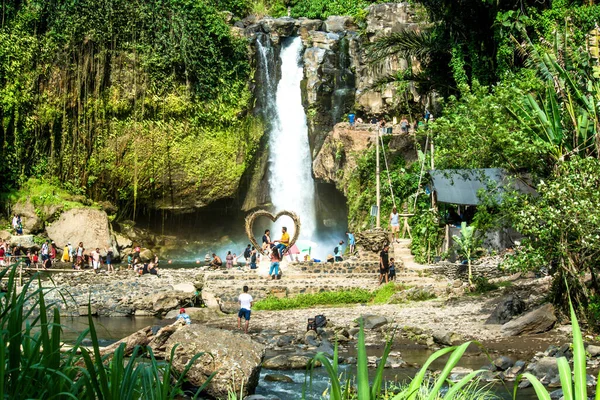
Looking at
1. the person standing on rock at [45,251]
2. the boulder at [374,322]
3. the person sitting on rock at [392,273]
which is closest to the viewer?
the boulder at [374,322]

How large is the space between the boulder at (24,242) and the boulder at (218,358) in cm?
2104

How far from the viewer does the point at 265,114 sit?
38531mm

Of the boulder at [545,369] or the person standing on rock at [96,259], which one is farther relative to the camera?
the person standing on rock at [96,259]

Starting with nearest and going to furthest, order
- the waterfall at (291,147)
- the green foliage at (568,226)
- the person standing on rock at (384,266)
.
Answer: the green foliage at (568,226), the person standing on rock at (384,266), the waterfall at (291,147)

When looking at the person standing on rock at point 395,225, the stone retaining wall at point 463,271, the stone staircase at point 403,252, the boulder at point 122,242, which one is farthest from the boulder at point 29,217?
the stone retaining wall at point 463,271

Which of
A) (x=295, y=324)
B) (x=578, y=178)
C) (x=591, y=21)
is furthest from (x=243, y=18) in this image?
(x=578, y=178)

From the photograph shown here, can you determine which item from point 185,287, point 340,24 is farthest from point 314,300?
point 340,24

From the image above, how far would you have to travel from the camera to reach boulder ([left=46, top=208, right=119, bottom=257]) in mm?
32094

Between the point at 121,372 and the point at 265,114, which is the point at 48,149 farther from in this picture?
the point at 121,372

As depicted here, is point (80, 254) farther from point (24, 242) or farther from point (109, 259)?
point (24, 242)

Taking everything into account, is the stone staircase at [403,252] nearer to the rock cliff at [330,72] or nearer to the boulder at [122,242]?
the rock cliff at [330,72]

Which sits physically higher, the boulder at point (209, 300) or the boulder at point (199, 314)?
the boulder at point (209, 300)

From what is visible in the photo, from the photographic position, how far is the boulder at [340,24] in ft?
130

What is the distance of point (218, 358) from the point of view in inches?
448
